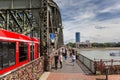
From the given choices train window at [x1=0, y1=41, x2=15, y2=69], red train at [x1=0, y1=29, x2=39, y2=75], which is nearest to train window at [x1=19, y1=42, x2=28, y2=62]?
red train at [x1=0, y1=29, x2=39, y2=75]

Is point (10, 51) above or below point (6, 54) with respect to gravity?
above

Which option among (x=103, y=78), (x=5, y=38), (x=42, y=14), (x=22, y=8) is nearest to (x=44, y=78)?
(x=103, y=78)

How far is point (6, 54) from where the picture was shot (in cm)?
1273

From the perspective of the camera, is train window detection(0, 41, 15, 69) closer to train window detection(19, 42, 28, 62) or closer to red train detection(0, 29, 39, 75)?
red train detection(0, 29, 39, 75)

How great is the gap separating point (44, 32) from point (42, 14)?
166 centimetres

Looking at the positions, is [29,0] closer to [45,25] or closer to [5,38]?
[45,25]

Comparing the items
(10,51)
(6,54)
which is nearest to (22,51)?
(10,51)

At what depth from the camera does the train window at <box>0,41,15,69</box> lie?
11.8m

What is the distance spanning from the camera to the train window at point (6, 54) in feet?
38.9

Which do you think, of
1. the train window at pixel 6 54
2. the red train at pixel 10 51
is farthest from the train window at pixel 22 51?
the train window at pixel 6 54

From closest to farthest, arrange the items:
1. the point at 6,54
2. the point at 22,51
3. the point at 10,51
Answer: the point at 6,54
the point at 10,51
the point at 22,51

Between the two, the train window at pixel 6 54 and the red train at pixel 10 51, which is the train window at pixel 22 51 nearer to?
the red train at pixel 10 51

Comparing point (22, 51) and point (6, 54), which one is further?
point (22, 51)

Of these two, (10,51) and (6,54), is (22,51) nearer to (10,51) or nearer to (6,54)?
(10,51)
